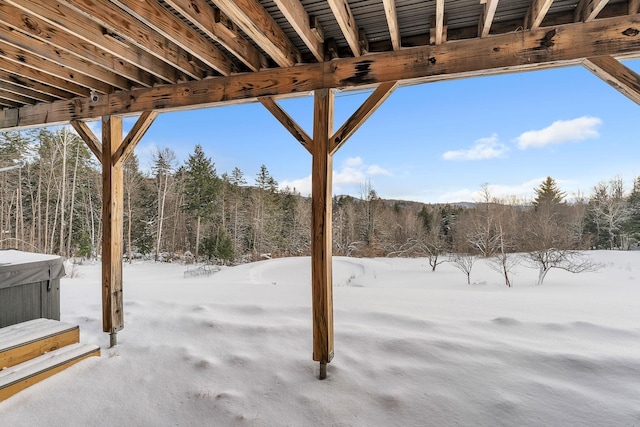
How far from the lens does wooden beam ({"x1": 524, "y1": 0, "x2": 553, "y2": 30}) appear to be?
164 centimetres

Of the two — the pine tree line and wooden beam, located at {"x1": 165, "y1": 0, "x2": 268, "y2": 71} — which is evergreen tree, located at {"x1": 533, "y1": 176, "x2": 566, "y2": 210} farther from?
wooden beam, located at {"x1": 165, "y1": 0, "x2": 268, "y2": 71}

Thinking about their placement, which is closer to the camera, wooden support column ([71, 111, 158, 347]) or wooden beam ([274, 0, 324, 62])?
wooden beam ([274, 0, 324, 62])

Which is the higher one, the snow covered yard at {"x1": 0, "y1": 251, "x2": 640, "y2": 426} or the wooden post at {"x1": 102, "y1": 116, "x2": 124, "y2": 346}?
the wooden post at {"x1": 102, "y1": 116, "x2": 124, "y2": 346}

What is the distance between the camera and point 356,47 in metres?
2.10

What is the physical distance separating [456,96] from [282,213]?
1272 centimetres

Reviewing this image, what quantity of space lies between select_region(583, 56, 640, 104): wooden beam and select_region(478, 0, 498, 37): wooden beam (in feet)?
2.08

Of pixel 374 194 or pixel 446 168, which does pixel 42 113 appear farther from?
pixel 446 168

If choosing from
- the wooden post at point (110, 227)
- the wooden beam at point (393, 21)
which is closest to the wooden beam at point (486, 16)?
the wooden beam at point (393, 21)

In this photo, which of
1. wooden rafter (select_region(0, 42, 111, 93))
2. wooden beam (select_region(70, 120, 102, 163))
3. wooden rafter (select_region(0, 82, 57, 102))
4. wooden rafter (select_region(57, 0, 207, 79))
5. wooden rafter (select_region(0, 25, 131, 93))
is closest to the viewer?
wooden rafter (select_region(57, 0, 207, 79))

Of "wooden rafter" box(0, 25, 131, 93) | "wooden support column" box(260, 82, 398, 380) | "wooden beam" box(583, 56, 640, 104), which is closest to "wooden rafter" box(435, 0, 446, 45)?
"wooden support column" box(260, 82, 398, 380)

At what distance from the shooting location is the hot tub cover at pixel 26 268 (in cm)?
247

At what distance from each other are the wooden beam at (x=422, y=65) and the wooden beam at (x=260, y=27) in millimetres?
182

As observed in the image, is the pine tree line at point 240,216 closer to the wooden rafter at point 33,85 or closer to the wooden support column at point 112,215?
the wooden rafter at point 33,85

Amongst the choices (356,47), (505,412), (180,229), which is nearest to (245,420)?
(505,412)
